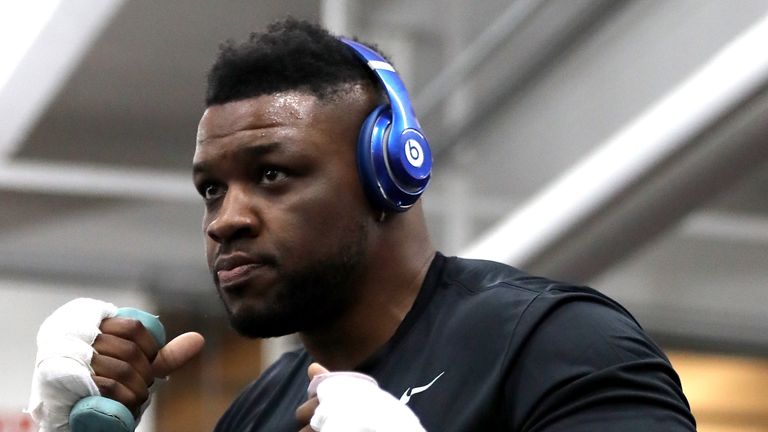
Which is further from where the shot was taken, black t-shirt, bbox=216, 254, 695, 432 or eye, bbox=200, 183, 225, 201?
eye, bbox=200, 183, 225, 201

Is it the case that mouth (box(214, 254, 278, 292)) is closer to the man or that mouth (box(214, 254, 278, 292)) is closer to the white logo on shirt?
the man

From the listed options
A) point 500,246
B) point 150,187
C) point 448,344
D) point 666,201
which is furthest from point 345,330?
point 150,187

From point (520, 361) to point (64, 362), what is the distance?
63 centimetres

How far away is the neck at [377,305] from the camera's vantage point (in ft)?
6.86

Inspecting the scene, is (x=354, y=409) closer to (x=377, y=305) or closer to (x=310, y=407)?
(x=310, y=407)

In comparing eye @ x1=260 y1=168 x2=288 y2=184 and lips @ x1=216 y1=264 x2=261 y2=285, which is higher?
eye @ x1=260 y1=168 x2=288 y2=184

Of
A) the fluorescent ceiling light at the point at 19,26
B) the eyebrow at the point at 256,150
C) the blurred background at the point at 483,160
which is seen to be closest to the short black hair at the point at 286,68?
the eyebrow at the point at 256,150

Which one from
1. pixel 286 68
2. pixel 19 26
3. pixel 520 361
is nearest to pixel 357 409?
pixel 520 361

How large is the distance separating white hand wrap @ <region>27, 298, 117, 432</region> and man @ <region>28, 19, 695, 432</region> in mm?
25

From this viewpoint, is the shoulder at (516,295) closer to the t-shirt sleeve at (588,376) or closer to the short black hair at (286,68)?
the t-shirt sleeve at (588,376)

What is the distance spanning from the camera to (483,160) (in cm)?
501

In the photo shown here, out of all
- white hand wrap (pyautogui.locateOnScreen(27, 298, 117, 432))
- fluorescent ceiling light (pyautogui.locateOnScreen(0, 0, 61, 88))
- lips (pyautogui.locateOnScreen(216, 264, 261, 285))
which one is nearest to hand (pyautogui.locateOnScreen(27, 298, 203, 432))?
white hand wrap (pyautogui.locateOnScreen(27, 298, 117, 432))

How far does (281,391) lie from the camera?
233 cm

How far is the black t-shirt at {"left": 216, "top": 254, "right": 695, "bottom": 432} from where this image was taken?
5.70ft
